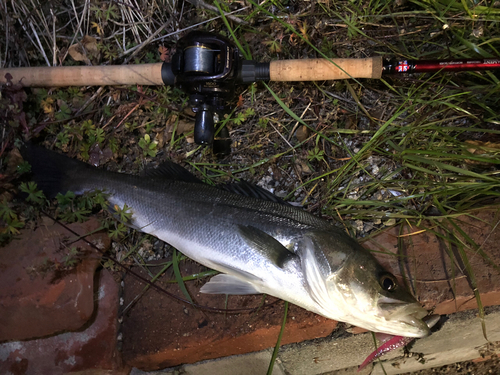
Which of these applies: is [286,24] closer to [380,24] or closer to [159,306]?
[380,24]

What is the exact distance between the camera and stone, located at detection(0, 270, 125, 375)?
2.60 m

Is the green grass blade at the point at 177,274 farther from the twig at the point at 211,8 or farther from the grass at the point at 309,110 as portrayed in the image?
the twig at the point at 211,8

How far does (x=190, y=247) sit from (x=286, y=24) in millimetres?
1995

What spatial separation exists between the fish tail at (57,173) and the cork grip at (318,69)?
172cm

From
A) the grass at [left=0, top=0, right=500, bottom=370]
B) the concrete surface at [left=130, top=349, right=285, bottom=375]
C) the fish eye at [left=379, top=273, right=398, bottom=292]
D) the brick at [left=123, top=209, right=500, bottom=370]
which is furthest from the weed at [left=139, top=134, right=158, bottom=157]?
the fish eye at [left=379, top=273, right=398, bottom=292]

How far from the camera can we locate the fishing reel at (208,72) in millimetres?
2326

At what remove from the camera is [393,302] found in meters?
2.08

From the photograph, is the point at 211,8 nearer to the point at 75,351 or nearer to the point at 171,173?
the point at 171,173

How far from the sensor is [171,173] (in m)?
2.69

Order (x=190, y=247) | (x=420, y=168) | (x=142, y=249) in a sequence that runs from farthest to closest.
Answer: (x=142, y=249)
(x=420, y=168)
(x=190, y=247)

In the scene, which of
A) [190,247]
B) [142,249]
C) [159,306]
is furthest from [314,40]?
[159,306]

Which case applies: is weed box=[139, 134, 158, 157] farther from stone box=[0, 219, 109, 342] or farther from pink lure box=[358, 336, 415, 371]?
pink lure box=[358, 336, 415, 371]

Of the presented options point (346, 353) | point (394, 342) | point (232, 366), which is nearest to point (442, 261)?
point (394, 342)

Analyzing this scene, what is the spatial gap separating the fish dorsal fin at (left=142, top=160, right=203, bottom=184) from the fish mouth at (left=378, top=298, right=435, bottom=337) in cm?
160
